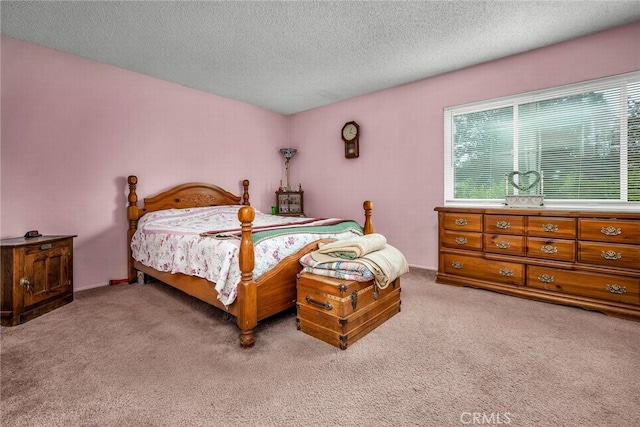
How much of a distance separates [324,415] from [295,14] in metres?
2.85

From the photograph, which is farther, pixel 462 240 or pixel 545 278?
pixel 462 240

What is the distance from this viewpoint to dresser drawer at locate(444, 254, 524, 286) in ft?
9.84

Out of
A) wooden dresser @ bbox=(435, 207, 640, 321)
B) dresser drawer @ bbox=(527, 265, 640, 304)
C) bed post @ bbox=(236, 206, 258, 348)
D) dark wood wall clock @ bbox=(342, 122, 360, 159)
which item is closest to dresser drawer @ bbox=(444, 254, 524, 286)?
wooden dresser @ bbox=(435, 207, 640, 321)

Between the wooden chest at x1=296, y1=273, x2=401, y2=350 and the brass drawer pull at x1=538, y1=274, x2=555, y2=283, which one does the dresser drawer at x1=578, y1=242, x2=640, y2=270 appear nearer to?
the brass drawer pull at x1=538, y1=274, x2=555, y2=283

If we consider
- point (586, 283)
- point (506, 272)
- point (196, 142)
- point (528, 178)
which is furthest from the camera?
point (196, 142)

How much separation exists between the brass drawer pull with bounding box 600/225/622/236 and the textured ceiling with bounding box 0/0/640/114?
1809 mm

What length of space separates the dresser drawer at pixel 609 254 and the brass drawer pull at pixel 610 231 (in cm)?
9

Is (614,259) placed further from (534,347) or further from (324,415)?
(324,415)

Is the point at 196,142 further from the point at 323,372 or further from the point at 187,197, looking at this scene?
the point at 323,372

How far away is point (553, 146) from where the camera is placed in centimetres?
328

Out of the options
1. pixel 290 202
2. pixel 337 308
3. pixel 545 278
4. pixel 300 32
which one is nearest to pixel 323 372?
pixel 337 308

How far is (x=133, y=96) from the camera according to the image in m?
3.68

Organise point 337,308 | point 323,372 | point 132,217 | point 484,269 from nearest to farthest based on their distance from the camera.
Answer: point 323,372 < point 337,308 < point 484,269 < point 132,217

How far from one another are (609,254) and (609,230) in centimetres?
20
